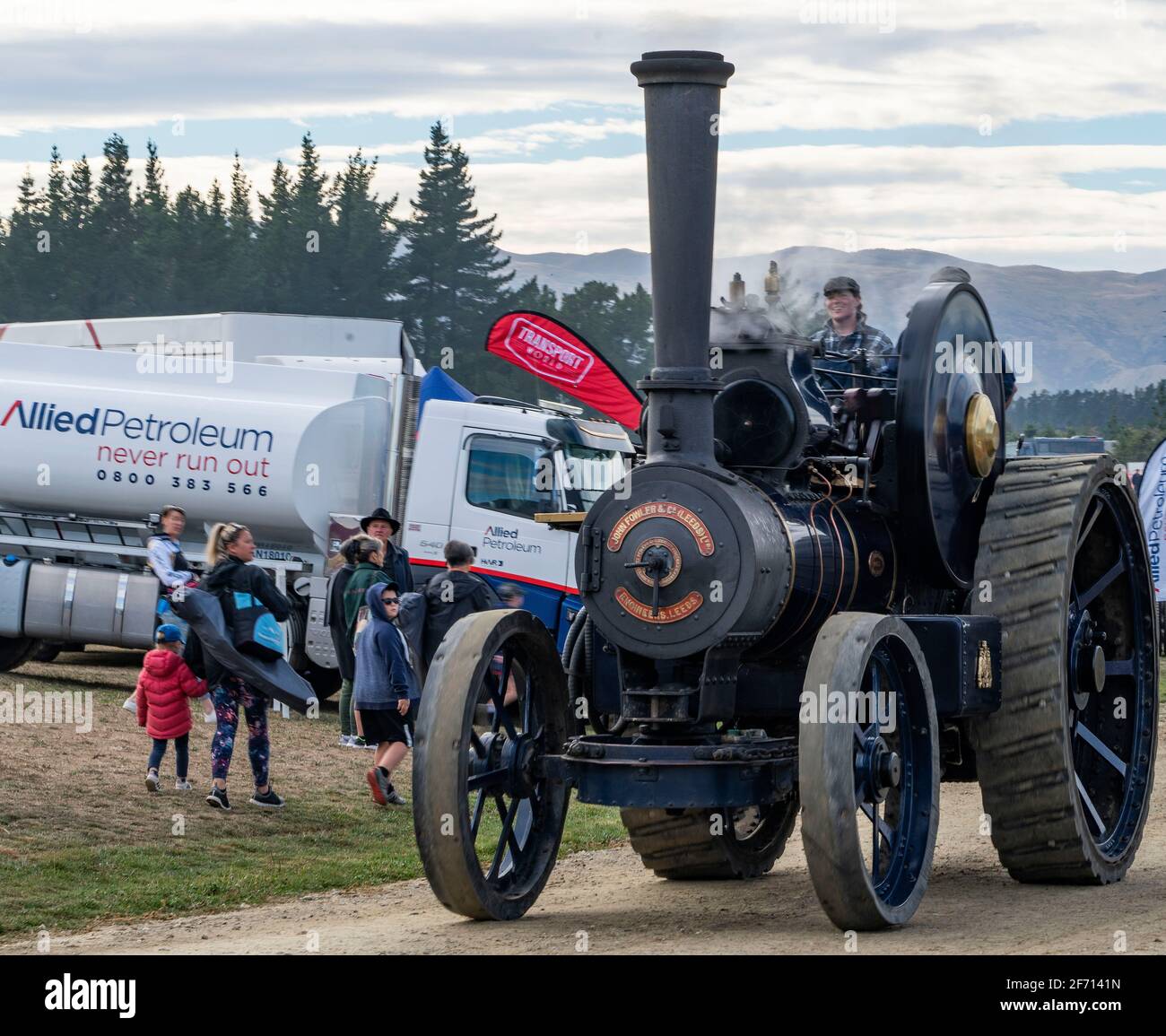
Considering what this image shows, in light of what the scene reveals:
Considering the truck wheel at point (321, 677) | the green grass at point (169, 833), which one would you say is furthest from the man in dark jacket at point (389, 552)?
the truck wheel at point (321, 677)

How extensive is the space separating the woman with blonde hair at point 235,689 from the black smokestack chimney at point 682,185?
454 centimetres

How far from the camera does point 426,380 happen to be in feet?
51.3

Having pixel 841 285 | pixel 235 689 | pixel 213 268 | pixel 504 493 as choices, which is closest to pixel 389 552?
pixel 504 493

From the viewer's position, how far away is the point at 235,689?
10336 millimetres

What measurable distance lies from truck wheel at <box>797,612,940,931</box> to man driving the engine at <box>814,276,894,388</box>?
1651 mm

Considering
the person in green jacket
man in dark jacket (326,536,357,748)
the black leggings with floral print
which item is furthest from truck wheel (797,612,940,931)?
man in dark jacket (326,536,357,748)

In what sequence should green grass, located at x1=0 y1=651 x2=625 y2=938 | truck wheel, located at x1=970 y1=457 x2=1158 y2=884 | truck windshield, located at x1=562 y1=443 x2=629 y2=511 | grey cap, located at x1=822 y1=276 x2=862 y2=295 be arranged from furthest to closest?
truck windshield, located at x1=562 y1=443 x2=629 y2=511
green grass, located at x1=0 y1=651 x2=625 y2=938
grey cap, located at x1=822 y1=276 x2=862 y2=295
truck wheel, located at x1=970 y1=457 x2=1158 y2=884

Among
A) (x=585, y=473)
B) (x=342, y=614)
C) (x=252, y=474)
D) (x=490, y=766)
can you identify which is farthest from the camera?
(x=252, y=474)

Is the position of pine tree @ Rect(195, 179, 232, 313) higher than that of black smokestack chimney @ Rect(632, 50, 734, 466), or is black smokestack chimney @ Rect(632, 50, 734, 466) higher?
pine tree @ Rect(195, 179, 232, 313)

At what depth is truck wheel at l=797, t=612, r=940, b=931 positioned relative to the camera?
6.05 m

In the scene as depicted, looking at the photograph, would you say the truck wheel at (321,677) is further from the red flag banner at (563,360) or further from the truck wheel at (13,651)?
the red flag banner at (563,360)

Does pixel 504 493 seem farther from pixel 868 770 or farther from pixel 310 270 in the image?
pixel 310 270

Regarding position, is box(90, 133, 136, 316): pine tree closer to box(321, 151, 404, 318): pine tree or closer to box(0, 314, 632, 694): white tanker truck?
box(321, 151, 404, 318): pine tree

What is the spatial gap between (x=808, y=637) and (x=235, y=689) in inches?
168
